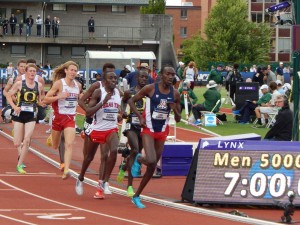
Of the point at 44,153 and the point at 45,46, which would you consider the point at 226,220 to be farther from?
the point at 45,46

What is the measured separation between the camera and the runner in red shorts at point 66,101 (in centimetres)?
1711

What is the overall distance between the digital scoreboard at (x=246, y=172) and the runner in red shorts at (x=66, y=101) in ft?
10.8

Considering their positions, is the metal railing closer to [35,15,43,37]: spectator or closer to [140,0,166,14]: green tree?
[35,15,43,37]: spectator

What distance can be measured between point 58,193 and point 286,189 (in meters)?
3.72

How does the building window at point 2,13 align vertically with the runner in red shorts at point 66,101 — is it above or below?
above

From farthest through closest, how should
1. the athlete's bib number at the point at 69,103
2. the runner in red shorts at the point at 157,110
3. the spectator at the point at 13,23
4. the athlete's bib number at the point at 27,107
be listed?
the spectator at the point at 13,23 < the athlete's bib number at the point at 27,107 < the athlete's bib number at the point at 69,103 < the runner in red shorts at the point at 157,110

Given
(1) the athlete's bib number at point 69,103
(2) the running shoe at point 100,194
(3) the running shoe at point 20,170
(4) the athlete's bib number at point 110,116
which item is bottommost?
(3) the running shoe at point 20,170

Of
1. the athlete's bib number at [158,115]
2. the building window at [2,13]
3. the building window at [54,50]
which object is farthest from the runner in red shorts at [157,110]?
the building window at [2,13]

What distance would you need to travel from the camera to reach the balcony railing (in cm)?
7256

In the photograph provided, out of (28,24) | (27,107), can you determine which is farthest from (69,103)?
(28,24)

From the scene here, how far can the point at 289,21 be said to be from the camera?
19.7m

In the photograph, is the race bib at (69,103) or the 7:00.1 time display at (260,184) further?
the race bib at (69,103)

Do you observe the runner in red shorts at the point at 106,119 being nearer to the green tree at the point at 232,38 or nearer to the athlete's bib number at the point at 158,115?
the athlete's bib number at the point at 158,115

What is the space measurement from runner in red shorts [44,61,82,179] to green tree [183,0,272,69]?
239 ft
